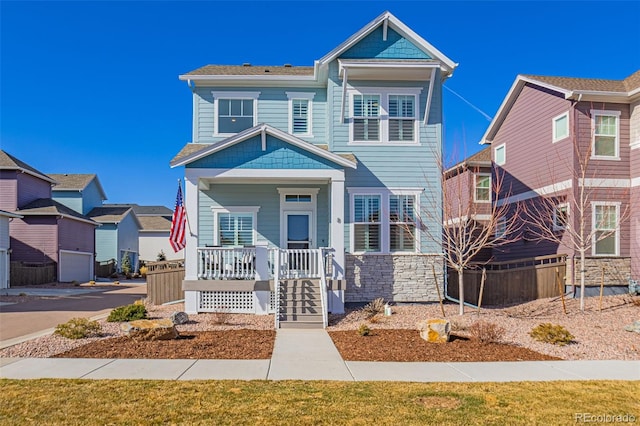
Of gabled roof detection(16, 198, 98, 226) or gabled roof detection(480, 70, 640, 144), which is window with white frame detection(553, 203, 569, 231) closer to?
gabled roof detection(480, 70, 640, 144)

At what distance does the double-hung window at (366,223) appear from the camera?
15.1m

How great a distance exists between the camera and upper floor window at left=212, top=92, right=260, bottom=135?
647 inches

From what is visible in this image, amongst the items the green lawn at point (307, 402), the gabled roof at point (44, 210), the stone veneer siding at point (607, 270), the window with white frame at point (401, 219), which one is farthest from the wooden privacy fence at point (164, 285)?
the gabled roof at point (44, 210)

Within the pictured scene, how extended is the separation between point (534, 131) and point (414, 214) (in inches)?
291

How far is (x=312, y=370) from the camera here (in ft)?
24.9

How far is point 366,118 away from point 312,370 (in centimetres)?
965

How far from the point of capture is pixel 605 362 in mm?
8305

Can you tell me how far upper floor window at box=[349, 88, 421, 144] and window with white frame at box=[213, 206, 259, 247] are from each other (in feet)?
14.3

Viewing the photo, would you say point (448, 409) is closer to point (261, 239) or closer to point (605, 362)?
point (605, 362)

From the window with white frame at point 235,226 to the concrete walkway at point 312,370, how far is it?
7936 mm

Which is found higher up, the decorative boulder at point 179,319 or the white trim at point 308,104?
the white trim at point 308,104

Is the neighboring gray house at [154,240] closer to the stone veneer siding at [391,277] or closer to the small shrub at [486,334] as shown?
the stone veneer siding at [391,277]

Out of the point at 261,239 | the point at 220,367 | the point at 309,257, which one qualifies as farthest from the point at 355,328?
the point at 261,239

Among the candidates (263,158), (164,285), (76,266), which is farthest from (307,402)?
(76,266)
